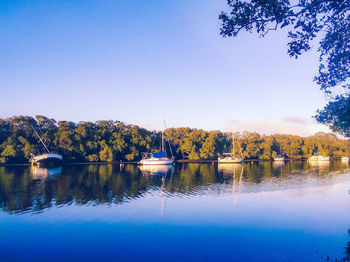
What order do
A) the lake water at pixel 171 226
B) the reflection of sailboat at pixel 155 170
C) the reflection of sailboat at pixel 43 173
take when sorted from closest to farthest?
the lake water at pixel 171 226 < the reflection of sailboat at pixel 43 173 < the reflection of sailboat at pixel 155 170

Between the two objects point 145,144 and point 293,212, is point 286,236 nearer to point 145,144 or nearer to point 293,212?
point 293,212

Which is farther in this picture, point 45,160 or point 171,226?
point 45,160

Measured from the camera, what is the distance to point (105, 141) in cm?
8350

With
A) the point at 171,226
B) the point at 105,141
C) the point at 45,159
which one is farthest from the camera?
the point at 105,141

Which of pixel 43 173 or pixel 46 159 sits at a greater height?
pixel 46 159

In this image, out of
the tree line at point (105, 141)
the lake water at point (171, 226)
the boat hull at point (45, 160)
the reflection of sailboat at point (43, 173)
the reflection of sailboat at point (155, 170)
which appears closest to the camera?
the lake water at point (171, 226)

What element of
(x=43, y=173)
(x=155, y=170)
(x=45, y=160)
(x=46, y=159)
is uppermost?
(x=46, y=159)

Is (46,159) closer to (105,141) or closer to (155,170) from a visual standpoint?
(105,141)

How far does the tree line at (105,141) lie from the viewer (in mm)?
72250

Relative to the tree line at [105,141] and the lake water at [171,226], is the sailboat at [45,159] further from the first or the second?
the lake water at [171,226]

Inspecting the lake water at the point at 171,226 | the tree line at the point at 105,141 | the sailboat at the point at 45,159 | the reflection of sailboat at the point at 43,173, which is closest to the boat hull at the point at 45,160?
the sailboat at the point at 45,159

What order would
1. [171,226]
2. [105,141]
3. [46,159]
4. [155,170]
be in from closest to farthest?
1. [171,226]
2. [155,170]
3. [46,159]
4. [105,141]

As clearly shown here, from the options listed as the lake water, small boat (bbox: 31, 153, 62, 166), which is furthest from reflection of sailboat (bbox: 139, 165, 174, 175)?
small boat (bbox: 31, 153, 62, 166)

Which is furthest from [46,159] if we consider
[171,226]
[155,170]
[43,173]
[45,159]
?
[171,226]
